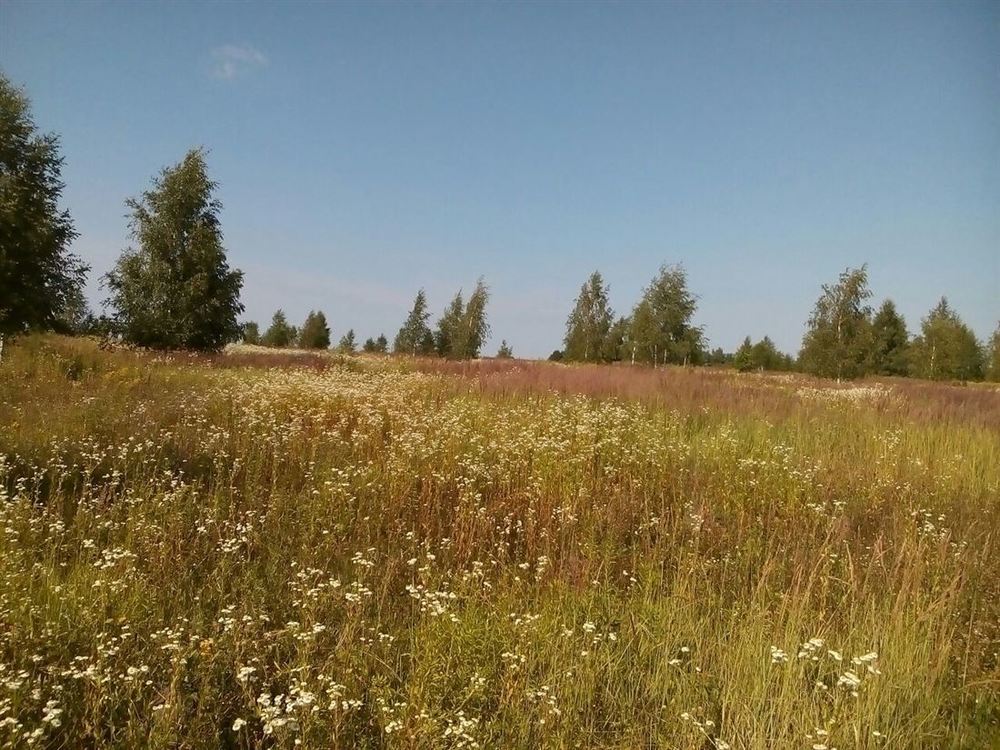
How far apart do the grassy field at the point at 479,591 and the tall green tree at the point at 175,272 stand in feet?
Result: 58.7

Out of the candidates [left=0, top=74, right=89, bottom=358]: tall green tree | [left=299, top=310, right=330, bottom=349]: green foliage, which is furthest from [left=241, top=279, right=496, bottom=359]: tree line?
[left=0, top=74, right=89, bottom=358]: tall green tree

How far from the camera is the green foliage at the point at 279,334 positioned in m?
64.6

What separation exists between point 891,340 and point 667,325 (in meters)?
29.8

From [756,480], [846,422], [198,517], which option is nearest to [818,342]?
[846,422]

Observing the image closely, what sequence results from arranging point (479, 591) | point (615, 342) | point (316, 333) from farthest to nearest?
point (316, 333) → point (615, 342) → point (479, 591)

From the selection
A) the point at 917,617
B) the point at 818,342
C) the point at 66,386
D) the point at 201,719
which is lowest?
the point at 201,719

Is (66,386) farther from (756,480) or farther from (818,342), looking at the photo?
(818,342)

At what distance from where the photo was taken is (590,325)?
44.7 meters

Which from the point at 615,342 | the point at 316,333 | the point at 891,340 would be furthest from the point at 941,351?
the point at 316,333

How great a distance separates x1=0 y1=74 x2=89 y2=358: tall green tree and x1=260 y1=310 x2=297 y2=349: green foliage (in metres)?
53.3

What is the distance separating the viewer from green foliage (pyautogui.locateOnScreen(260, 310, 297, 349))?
64.6 m

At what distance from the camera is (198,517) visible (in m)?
4.09

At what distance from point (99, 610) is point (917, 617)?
4.71 m

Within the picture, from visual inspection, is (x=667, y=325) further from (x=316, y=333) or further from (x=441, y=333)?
(x=316, y=333)
